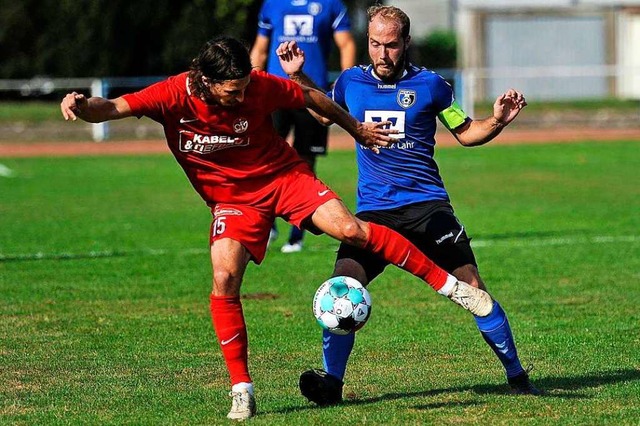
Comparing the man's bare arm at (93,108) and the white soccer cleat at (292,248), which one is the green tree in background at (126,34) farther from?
the man's bare arm at (93,108)

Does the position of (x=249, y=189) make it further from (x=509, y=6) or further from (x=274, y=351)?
(x=509, y=6)

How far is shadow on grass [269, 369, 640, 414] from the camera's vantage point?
6312 millimetres

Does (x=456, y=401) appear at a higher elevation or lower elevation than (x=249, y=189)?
lower

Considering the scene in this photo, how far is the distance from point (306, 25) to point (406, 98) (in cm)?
579

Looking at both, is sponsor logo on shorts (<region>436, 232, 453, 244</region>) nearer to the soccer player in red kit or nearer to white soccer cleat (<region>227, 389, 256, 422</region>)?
the soccer player in red kit

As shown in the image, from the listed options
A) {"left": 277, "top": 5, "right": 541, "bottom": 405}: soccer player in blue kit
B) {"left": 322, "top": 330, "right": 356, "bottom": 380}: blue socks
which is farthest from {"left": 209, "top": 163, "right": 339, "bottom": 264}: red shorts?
{"left": 322, "top": 330, "right": 356, "bottom": 380}: blue socks

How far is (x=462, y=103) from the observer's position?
32.8 metres

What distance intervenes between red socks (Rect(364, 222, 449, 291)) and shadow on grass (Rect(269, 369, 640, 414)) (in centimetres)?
64

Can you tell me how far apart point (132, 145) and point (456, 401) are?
80.5ft

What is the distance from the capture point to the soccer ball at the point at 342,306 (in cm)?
620

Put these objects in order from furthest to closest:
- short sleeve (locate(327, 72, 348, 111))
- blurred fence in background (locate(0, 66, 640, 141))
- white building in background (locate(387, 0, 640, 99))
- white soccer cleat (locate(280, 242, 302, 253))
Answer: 1. white building in background (locate(387, 0, 640, 99))
2. blurred fence in background (locate(0, 66, 640, 141))
3. white soccer cleat (locate(280, 242, 302, 253))
4. short sleeve (locate(327, 72, 348, 111))

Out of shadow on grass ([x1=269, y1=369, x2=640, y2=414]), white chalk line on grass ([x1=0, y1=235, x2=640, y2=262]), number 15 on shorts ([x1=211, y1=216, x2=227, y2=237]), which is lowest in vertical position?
white chalk line on grass ([x1=0, y1=235, x2=640, y2=262])

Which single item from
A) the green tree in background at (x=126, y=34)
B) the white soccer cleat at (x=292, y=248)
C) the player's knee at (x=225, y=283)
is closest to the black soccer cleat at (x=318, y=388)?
the player's knee at (x=225, y=283)

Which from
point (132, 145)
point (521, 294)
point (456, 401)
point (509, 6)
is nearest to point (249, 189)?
point (456, 401)
